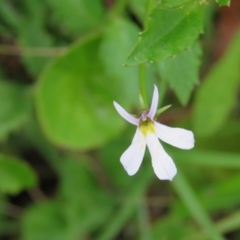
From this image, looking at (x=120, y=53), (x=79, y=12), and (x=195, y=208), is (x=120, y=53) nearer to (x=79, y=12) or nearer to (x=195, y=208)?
(x=79, y=12)

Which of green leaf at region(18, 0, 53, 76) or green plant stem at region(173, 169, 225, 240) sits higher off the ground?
green leaf at region(18, 0, 53, 76)

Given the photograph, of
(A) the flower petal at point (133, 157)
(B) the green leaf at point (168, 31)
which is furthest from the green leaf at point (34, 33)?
(A) the flower petal at point (133, 157)

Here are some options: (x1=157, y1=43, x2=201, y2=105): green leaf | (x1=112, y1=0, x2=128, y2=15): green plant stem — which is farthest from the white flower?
(x1=112, y1=0, x2=128, y2=15): green plant stem

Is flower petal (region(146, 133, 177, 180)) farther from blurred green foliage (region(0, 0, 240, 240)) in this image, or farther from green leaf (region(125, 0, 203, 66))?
blurred green foliage (region(0, 0, 240, 240))

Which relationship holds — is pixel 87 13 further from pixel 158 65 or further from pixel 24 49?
pixel 158 65

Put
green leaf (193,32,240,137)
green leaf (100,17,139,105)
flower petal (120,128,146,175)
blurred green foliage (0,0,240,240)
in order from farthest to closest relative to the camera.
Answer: green leaf (193,32,240,137) < blurred green foliage (0,0,240,240) < green leaf (100,17,139,105) < flower petal (120,128,146,175)

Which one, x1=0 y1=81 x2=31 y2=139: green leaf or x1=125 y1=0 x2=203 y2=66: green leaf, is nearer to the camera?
x1=125 y1=0 x2=203 y2=66: green leaf

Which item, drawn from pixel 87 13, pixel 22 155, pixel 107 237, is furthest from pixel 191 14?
pixel 22 155

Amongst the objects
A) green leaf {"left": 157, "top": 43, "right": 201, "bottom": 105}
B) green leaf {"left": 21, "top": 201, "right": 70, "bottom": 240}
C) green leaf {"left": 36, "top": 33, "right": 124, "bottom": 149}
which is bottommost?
green leaf {"left": 157, "top": 43, "right": 201, "bottom": 105}
